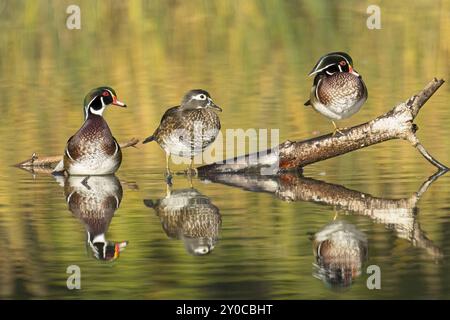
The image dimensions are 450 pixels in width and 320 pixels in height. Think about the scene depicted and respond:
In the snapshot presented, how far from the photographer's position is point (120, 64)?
94.5ft

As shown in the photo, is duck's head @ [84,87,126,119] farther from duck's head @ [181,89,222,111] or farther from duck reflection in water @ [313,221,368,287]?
duck reflection in water @ [313,221,368,287]

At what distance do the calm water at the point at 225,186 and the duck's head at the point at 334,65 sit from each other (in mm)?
1107

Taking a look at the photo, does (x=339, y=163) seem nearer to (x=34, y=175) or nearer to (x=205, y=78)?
(x=34, y=175)

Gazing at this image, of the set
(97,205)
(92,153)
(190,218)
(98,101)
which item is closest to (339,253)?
(190,218)

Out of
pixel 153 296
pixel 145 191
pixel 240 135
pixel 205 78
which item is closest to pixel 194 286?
pixel 153 296

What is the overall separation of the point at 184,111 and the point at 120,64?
11731 mm

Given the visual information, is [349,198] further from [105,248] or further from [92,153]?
[92,153]

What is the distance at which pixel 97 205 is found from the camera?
14820 millimetres

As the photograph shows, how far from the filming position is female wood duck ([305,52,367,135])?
56.6 feet

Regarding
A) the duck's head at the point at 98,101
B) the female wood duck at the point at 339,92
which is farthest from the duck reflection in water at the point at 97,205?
the female wood duck at the point at 339,92

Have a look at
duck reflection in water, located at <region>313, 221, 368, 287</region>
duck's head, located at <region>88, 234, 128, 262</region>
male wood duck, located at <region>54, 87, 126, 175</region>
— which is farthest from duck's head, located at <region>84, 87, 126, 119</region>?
duck reflection in water, located at <region>313, 221, 368, 287</region>

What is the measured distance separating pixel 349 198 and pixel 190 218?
6.42 feet

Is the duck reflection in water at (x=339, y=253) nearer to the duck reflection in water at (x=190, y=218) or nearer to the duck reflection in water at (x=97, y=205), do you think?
the duck reflection in water at (x=190, y=218)

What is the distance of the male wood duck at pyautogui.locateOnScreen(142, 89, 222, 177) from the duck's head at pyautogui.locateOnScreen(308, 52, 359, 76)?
4.76 feet
